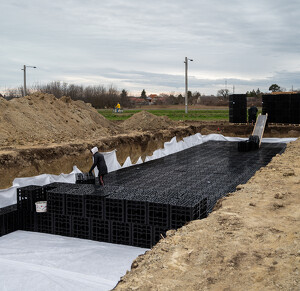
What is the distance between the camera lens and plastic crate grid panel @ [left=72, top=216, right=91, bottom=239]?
25.8ft

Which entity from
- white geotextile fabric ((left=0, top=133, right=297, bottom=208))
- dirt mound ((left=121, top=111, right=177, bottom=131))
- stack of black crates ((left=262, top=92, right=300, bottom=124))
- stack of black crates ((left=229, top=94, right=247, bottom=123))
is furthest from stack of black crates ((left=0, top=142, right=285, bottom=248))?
stack of black crates ((left=229, top=94, right=247, bottom=123))

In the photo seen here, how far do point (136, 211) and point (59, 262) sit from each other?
1.76 m

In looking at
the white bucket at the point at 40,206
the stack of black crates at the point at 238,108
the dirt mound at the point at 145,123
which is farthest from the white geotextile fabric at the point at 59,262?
the stack of black crates at the point at 238,108

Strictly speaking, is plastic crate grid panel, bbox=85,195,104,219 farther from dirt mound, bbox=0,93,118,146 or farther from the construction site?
dirt mound, bbox=0,93,118,146

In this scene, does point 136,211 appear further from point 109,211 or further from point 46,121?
point 46,121

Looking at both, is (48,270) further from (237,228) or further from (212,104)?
(212,104)

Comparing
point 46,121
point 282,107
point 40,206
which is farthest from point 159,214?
point 282,107

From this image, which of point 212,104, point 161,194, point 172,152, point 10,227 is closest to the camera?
point 161,194

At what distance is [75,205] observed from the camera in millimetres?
7969

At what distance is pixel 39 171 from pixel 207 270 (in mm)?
9923

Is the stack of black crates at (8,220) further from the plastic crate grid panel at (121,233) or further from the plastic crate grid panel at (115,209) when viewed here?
the plastic crate grid panel at (121,233)

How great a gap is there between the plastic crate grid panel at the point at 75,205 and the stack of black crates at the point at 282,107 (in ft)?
68.0

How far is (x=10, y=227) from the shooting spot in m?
8.53

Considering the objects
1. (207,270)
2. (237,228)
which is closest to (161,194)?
(237,228)
